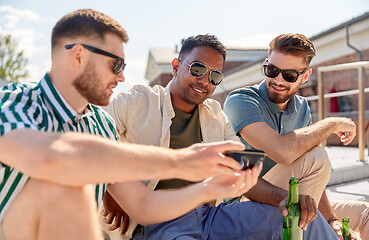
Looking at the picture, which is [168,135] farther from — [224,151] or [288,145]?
[224,151]

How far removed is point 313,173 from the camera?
110 inches

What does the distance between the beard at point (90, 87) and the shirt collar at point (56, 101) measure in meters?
0.10

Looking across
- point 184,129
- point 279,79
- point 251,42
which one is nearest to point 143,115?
point 184,129

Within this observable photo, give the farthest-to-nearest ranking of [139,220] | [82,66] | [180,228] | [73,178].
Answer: [180,228], [139,220], [82,66], [73,178]

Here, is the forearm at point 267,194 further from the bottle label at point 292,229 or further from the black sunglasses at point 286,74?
the black sunglasses at point 286,74

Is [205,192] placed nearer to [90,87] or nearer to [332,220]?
[90,87]

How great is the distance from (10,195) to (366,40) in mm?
13737

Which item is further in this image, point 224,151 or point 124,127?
point 124,127

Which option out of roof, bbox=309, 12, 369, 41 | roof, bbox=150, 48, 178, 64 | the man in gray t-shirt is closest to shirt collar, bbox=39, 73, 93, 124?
the man in gray t-shirt

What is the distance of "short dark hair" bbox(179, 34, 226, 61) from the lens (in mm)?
3068

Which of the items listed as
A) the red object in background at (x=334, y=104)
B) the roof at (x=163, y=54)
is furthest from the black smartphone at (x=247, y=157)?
the roof at (x=163, y=54)

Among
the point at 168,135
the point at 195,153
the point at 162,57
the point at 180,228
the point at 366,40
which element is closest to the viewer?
the point at 195,153

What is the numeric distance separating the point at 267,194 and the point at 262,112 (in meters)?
0.86

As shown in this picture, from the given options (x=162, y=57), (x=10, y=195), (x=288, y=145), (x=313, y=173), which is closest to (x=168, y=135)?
(x=288, y=145)
